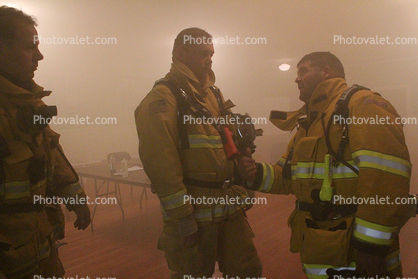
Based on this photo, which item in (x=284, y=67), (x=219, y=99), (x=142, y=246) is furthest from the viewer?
(x=284, y=67)

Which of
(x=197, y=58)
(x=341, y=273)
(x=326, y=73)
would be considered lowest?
(x=341, y=273)

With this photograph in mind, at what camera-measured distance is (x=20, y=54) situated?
1.12m

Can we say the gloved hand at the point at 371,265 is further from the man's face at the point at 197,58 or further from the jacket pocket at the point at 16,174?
the jacket pocket at the point at 16,174

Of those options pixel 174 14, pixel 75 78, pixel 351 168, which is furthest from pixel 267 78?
pixel 351 168

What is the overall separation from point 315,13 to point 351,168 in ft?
9.56

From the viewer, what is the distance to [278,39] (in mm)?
4152

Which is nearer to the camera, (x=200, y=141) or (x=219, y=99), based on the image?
(x=200, y=141)

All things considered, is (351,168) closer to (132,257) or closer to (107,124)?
(132,257)

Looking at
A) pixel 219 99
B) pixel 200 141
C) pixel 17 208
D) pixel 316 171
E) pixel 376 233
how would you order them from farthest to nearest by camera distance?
pixel 219 99 → pixel 200 141 → pixel 316 171 → pixel 17 208 → pixel 376 233

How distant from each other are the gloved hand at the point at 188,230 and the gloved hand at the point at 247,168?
0.38 metres

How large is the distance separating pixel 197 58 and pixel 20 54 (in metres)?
0.80

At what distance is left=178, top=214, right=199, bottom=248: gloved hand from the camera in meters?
1.21

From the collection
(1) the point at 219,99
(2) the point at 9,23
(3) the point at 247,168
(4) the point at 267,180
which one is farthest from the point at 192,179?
(2) the point at 9,23

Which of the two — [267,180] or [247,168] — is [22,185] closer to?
[247,168]
